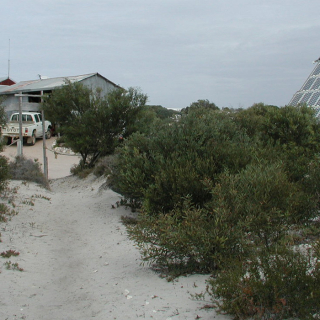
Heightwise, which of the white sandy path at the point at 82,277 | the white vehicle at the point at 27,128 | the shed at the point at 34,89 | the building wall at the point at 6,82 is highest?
the building wall at the point at 6,82

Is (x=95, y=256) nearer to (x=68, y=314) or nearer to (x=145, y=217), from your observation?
(x=145, y=217)

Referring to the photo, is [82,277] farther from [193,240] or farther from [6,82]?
[6,82]

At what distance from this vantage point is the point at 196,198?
8.42m

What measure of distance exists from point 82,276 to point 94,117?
13.4 metres

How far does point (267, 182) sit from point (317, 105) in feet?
48.2

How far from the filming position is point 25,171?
16.3m

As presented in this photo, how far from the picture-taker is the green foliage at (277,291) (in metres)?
3.87

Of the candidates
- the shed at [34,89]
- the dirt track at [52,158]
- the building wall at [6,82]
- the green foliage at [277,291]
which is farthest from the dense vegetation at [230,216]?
the building wall at [6,82]

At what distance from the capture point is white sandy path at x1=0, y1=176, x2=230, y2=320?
496cm

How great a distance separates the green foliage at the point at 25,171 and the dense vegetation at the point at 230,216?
5.74m

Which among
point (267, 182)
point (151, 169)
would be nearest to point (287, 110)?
point (151, 169)

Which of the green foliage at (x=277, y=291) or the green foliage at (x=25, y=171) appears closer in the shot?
the green foliage at (x=277, y=291)

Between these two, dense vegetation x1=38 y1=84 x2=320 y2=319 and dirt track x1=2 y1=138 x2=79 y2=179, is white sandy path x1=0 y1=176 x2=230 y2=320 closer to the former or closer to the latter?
dense vegetation x1=38 y1=84 x2=320 y2=319

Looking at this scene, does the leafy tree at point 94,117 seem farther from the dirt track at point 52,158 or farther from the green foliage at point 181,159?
the green foliage at point 181,159
